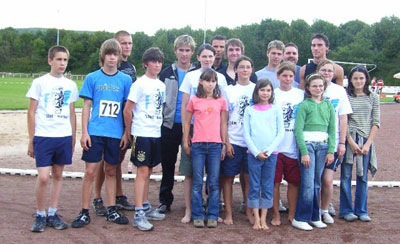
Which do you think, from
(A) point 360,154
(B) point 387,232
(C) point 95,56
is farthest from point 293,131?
(C) point 95,56

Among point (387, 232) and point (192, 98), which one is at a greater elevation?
point (192, 98)

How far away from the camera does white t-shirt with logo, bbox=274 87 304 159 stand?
4.93 m

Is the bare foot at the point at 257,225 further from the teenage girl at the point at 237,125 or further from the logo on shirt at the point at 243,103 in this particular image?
the logo on shirt at the point at 243,103

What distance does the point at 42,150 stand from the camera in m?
4.54

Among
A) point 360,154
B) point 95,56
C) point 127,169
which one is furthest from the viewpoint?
point 95,56

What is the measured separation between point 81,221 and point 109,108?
1313 millimetres

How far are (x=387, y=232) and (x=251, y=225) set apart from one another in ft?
5.01

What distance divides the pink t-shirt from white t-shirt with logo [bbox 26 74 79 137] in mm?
1412

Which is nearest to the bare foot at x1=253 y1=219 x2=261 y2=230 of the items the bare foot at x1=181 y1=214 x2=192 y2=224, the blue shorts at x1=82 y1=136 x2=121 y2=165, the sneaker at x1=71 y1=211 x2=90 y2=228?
the bare foot at x1=181 y1=214 x2=192 y2=224

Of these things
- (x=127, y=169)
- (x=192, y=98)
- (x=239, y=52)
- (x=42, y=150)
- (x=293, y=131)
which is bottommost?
(x=127, y=169)

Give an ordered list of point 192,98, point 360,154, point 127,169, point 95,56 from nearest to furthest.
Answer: point 192,98
point 360,154
point 127,169
point 95,56

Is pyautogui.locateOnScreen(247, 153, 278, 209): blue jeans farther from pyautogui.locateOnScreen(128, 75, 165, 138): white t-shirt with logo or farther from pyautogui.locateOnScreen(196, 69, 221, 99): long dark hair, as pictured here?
pyautogui.locateOnScreen(128, 75, 165, 138): white t-shirt with logo

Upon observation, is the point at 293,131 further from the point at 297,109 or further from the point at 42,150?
the point at 42,150

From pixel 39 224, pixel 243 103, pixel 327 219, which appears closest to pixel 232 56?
pixel 243 103
